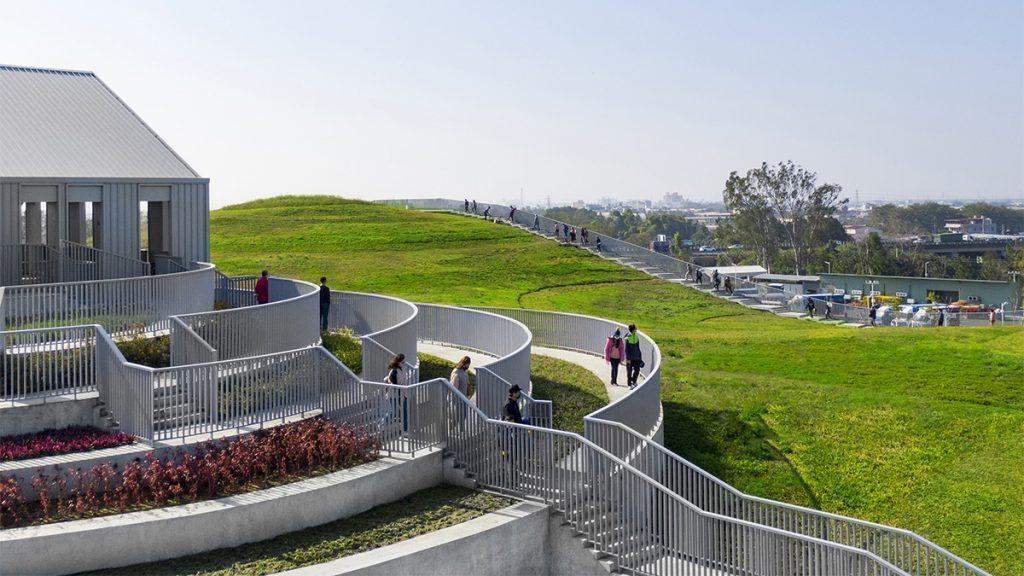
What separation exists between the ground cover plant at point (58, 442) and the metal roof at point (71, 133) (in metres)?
10.3

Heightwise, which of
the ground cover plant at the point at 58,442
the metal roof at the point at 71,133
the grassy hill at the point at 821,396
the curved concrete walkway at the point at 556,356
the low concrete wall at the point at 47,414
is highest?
the metal roof at the point at 71,133

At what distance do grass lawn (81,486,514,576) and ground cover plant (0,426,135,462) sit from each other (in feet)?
10.0

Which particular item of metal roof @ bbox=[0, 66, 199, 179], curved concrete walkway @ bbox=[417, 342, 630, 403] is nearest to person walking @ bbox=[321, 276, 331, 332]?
curved concrete walkway @ bbox=[417, 342, 630, 403]

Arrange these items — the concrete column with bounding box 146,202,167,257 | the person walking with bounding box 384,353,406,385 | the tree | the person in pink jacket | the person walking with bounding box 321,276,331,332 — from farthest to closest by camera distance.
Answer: the tree → the concrete column with bounding box 146,202,167,257 → the person walking with bounding box 321,276,331,332 → the person in pink jacket → the person walking with bounding box 384,353,406,385

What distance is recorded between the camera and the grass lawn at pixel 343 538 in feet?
42.8

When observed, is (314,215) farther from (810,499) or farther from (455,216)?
(810,499)

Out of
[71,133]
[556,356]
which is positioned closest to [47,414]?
[71,133]

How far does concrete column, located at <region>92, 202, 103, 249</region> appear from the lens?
2633 centimetres

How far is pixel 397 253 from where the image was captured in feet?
192

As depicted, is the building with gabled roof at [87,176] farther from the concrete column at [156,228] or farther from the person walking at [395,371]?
the person walking at [395,371]

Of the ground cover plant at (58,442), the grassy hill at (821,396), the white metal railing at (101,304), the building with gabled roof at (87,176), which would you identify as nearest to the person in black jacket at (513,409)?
the ground cover plant at (58,442)

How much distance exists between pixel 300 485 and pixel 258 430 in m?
1.88

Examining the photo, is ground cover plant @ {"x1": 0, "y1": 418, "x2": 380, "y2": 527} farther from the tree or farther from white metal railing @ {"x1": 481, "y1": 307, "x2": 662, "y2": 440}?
the tree

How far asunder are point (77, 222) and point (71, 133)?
246 cm
